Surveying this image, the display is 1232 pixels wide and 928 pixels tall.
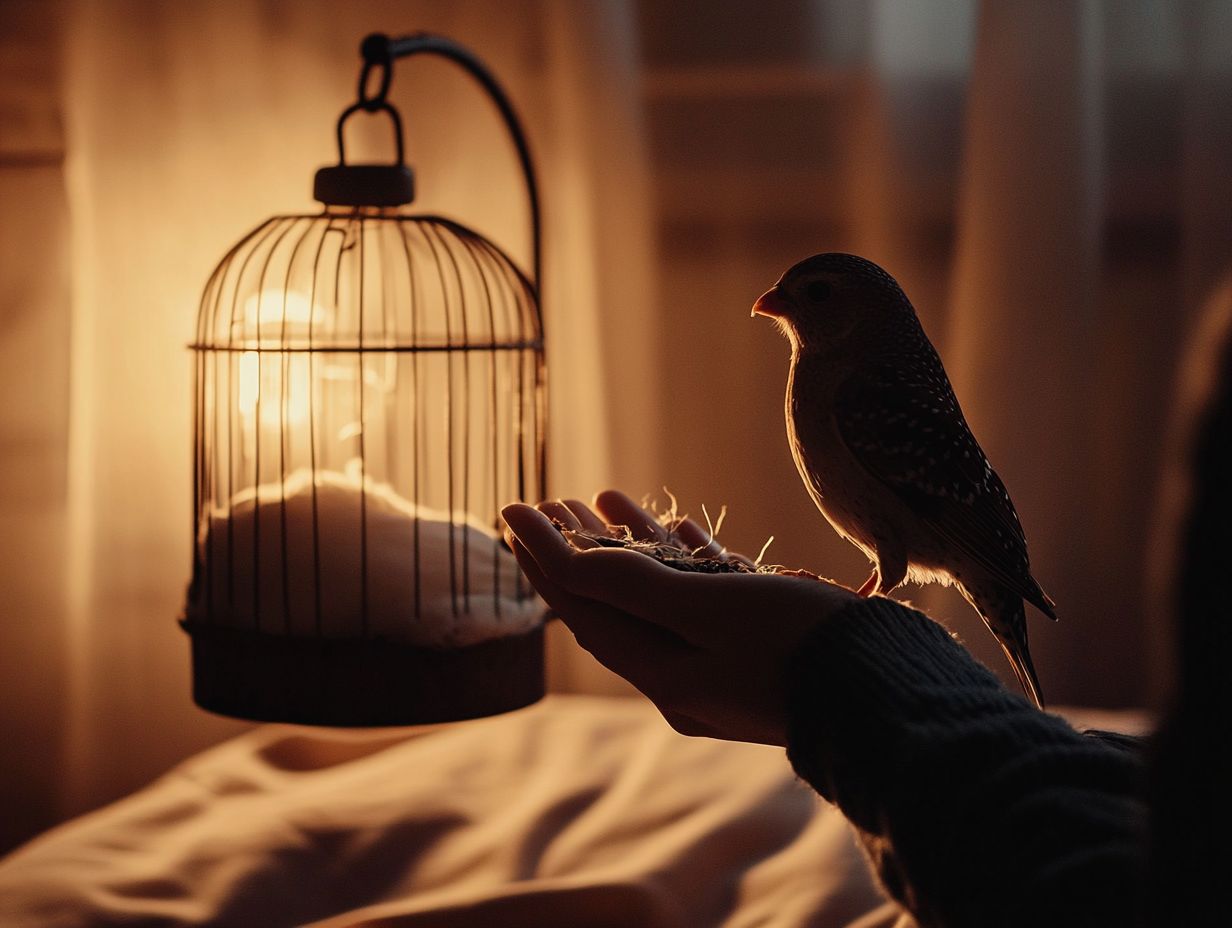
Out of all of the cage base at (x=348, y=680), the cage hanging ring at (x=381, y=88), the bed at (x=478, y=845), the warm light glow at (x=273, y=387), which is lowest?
the bed at (x=478, y=845)

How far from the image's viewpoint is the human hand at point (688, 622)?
99 cm

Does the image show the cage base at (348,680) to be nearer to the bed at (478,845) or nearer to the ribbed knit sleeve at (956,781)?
the bed at (478,845)

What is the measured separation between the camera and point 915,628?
97 cm

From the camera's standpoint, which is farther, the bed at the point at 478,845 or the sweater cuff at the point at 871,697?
the bed at the point at 478,845

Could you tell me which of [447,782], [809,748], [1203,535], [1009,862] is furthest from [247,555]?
[1203,535]

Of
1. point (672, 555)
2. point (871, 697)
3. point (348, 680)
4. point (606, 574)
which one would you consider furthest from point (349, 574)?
point (871, 697)

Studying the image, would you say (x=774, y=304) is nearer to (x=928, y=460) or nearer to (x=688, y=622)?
(x=928, y=460)

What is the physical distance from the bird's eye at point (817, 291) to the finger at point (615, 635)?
377 millimetres

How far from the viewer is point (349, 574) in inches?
64.3

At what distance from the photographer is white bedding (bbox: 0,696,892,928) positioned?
4.78 feet

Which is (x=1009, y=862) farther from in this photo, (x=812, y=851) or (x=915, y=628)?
(x=812, y=851)

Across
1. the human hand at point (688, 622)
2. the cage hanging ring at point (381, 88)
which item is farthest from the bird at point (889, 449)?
the cage hanging ring at point (381, 88)

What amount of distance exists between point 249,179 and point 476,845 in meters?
1.50

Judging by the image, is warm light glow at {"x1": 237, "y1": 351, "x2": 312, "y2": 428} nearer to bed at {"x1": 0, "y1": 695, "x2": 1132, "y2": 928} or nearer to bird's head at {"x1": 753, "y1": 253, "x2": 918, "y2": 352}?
bed at {"x1": 0, "y1": 695, "x2": 1132, "y2": 928}
